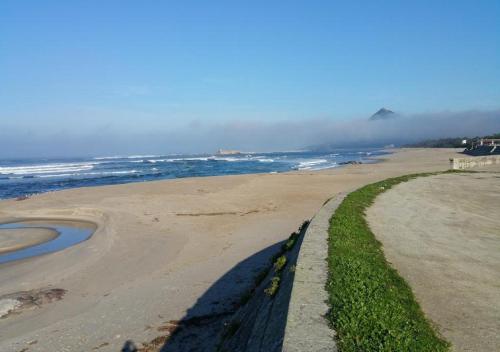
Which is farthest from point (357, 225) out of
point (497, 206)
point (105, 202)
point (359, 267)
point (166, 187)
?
point (166, 187)

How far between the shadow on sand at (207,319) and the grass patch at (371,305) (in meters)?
2.43

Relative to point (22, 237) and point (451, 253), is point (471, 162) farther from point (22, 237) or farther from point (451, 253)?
point (22, 237)

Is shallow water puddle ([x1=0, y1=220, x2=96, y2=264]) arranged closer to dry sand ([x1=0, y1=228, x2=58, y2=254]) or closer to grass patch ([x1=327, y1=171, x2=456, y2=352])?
dry sand ([x1=0, y1=228, x2=58, y2=254])

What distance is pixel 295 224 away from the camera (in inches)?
611

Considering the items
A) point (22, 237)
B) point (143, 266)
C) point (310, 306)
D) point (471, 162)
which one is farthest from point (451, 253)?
point (471, 162)

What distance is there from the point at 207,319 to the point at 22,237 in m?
12.2

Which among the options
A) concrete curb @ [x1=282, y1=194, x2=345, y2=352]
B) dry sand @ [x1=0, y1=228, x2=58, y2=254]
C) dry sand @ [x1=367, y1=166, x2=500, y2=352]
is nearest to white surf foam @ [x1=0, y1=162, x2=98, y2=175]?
dry sand @ [x1=0, y1=228, x2=58, y2=254]

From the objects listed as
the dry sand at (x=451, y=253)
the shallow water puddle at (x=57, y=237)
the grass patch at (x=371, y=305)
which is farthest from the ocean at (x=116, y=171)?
the grass patch at (x=371, y=305)

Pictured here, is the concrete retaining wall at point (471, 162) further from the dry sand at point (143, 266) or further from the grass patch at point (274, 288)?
the grass patch at point (274, 288)

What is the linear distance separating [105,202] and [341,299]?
22.1m

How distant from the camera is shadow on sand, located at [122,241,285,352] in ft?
22.3

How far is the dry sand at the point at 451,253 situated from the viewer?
4.86 m

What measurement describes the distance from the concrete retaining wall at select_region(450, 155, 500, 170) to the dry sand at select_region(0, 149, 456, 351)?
1190 centimetres

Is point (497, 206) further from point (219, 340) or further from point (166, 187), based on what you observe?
point (166, 187)
